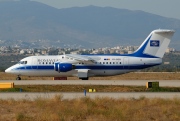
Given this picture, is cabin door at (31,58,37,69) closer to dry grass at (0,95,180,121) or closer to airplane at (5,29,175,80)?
airplane at (5,29,175,80)

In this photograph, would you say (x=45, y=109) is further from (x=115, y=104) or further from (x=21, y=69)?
(x=21, y=69)

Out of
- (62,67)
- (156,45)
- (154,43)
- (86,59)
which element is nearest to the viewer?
(62,67)

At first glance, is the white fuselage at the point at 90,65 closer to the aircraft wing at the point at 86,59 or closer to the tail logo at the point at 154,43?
the aircraft wing at the point at 86,59

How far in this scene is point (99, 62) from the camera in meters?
69.9

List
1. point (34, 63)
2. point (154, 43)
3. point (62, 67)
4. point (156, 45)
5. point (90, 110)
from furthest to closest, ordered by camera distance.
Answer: point (34, 63), point (154, 43), point (156, 45), point (62, 67), point (90, 110)

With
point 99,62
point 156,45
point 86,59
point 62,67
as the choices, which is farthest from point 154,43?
point 62,67

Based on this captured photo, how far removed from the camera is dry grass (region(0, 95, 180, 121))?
98.3 ft

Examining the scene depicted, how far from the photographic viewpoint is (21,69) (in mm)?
70750

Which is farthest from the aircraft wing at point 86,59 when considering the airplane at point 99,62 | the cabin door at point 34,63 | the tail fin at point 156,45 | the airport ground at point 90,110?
the airport ground at point 90,110

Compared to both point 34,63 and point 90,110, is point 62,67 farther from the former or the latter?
point 90,110

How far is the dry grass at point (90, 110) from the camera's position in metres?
30.0

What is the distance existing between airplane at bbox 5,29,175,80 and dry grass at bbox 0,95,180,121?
31267mm

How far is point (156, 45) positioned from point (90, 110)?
3837 cm

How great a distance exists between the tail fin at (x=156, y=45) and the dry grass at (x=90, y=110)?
31778 millimetres
